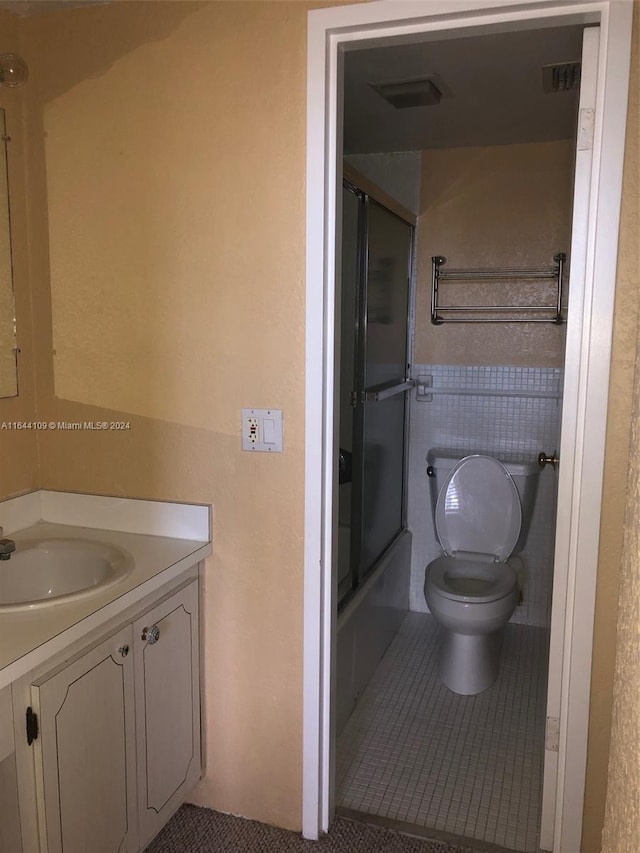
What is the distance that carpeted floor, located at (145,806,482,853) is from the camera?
1896 millimetres

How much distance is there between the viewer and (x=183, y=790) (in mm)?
1892

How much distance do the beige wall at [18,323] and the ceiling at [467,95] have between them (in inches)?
37.9

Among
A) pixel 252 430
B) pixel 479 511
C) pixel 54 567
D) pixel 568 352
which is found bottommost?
pixel 479 511

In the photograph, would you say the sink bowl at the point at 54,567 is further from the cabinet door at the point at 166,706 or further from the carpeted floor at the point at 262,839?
the carpeted floor at the point at 262,839

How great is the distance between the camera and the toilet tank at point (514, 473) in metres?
3.09

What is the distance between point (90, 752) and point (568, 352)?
1411 mm

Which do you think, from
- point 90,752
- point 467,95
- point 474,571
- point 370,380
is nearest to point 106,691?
point 90,752

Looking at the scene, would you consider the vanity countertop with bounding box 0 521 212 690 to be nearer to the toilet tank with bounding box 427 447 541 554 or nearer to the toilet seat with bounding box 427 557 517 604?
the toilet seat with bounding box 427 557 517 604

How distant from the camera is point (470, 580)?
9.84 ft

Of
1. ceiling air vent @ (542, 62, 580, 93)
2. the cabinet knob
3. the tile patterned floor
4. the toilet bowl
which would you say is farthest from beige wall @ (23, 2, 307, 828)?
the toilet bowl

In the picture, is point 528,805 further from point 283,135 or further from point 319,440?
point 283,135

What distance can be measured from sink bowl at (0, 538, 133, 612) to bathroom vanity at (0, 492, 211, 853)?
0.04 meters

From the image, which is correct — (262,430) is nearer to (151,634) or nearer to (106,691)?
(151,634)

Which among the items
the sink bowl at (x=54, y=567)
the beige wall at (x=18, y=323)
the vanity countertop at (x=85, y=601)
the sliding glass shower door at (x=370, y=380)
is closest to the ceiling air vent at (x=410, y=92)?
the sliding glass shower door at (x=370, y=380)
